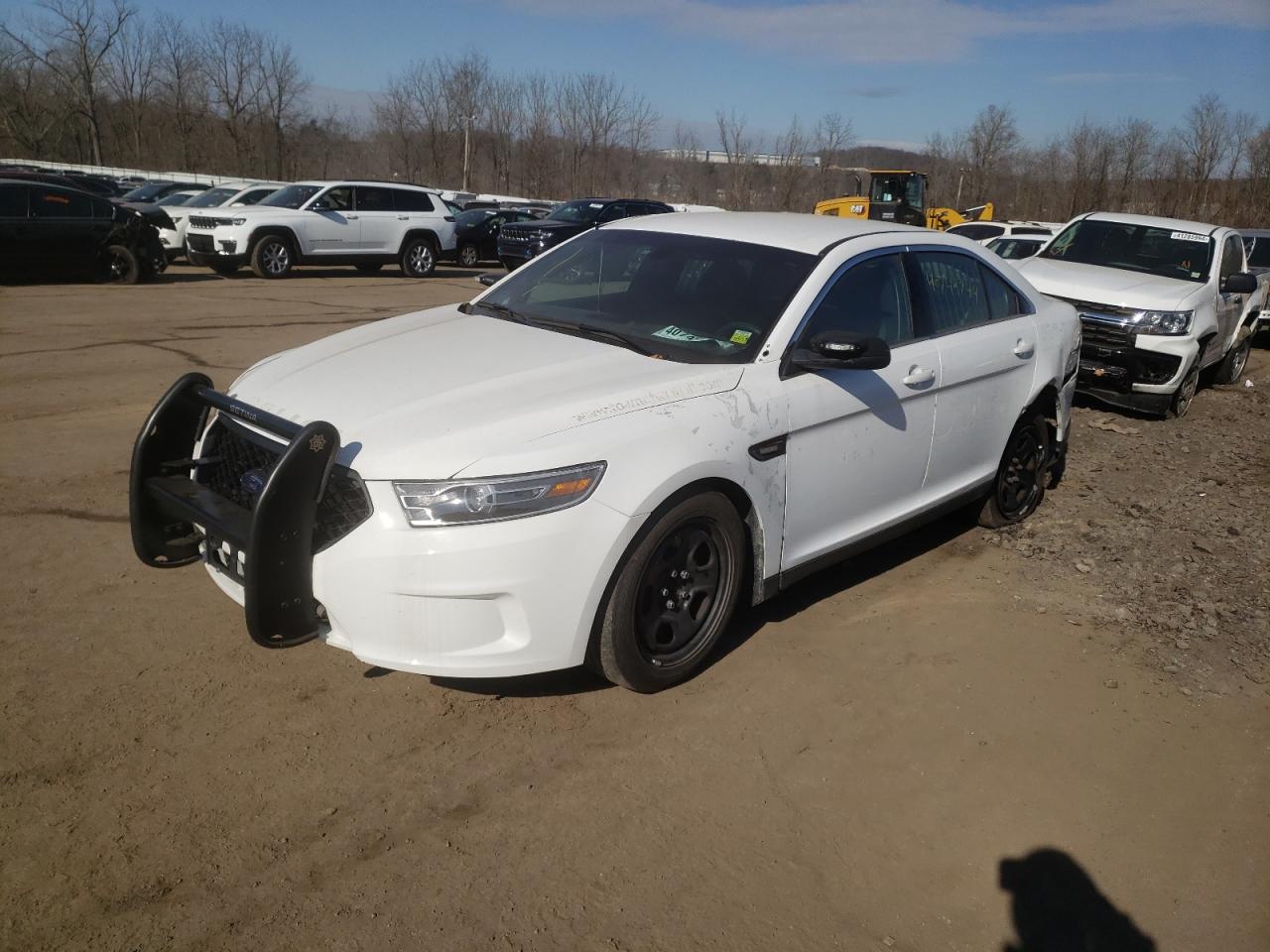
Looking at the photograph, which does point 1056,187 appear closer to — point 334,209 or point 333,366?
point 334,209

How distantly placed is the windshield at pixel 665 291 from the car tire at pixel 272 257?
46.3 feet

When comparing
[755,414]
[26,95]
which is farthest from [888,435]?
[26,95]

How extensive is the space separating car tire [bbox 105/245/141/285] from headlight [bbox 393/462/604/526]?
15.0 m

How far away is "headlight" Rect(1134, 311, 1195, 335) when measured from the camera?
8.59m

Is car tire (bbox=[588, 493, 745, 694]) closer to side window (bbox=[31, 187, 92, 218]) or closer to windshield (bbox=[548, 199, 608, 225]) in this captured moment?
side window (bbox=[31, 187, 92, 218])

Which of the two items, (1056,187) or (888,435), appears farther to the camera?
(1056,187)

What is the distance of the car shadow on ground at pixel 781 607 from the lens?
12.5ft

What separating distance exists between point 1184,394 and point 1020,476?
14.8ft

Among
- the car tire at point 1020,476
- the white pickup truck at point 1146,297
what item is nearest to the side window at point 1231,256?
the white pickup truck at point 1146,297

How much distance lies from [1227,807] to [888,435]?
1913 millimetres

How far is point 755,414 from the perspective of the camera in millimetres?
3723

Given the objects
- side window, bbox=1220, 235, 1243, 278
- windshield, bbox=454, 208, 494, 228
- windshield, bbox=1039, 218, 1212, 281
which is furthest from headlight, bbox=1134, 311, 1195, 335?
windshield, bbox=454, 208, 494, 228

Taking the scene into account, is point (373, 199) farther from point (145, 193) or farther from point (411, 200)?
point (145, 193)

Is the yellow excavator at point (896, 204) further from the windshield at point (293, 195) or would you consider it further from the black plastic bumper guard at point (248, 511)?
the black plastic bumper guard at point (248, 511)
